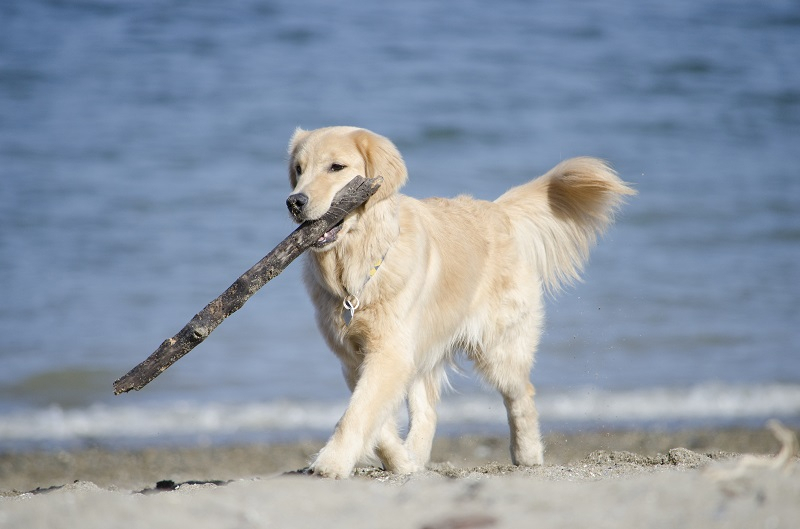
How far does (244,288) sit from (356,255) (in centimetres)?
58

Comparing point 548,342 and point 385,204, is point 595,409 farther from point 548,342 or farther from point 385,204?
point 385,204

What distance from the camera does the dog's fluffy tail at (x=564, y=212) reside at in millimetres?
5562

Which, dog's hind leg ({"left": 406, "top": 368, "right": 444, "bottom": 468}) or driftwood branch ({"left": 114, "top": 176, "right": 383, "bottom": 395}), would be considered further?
dog's hind leg ({"left": 406, "top": 368, "right": 444, "bottom": 468})

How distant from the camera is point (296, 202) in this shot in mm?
3859

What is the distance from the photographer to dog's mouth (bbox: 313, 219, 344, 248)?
4037 mm

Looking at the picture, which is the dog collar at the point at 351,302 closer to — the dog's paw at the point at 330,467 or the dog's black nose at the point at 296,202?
the dog's black nose at the point at 296,202

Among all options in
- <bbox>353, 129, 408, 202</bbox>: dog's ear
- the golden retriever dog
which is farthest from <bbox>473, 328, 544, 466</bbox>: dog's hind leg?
<bbox>353, 129, 408, 202</bbox>: dog's ear

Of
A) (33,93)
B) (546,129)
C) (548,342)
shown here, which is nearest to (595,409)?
(548,342)

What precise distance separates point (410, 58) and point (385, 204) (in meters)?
13.1

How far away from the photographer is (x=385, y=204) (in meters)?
4.21

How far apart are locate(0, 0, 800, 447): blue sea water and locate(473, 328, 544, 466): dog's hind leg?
53.1 inches

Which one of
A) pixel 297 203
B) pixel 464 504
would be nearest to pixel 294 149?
pixel 297 203

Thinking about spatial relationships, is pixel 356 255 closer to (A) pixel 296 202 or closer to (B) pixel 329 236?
(B) pixel 329 236

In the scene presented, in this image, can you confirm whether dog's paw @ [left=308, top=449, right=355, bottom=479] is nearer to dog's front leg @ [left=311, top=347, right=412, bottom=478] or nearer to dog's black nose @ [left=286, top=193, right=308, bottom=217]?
dog's front leg @ [left=311, top=347, right=412, bottom=478]
